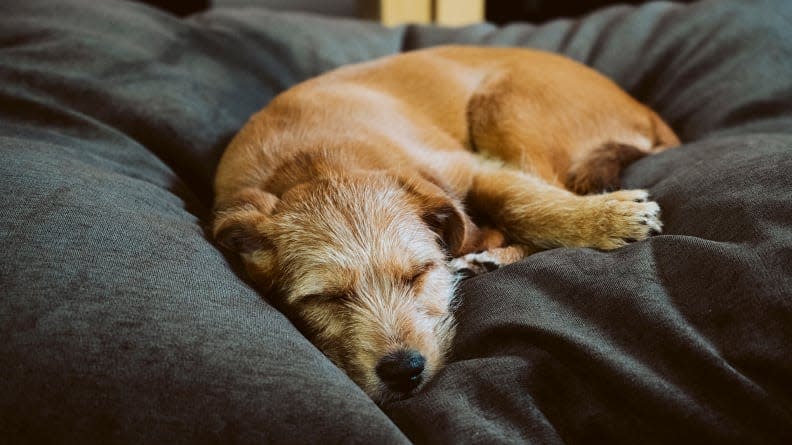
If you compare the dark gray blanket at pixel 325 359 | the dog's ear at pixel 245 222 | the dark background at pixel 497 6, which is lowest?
the dark background at pixel 497 6

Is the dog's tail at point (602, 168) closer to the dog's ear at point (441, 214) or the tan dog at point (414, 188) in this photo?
the tan dog at point (414, 188)

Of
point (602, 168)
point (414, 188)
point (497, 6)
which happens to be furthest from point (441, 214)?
point (497, 6)

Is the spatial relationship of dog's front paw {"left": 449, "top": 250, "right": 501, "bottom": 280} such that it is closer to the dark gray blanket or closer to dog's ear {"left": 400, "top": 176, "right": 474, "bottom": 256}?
dog's ear {"left": 400, "top": 176, "right": 474, "bottom": 256}

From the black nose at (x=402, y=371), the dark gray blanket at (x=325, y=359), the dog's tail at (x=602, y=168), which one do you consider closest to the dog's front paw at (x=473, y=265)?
the dark gray blanket at (x=325, y=359)

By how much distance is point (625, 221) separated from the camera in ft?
5.78

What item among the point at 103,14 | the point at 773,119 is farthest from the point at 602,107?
the point at 103,14

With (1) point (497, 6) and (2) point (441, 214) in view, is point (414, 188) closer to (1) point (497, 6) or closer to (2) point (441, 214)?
(2) point (441, 214)

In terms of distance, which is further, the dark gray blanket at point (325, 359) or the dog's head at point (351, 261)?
the dog's head at point (351, 261)

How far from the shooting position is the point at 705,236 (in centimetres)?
151

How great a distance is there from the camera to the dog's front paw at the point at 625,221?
1.74m

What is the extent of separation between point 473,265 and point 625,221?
445 mm

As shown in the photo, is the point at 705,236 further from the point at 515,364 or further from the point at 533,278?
the point at 515,364

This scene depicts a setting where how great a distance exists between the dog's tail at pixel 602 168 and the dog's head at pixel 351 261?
66 cm

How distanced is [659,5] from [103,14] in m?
2.64
